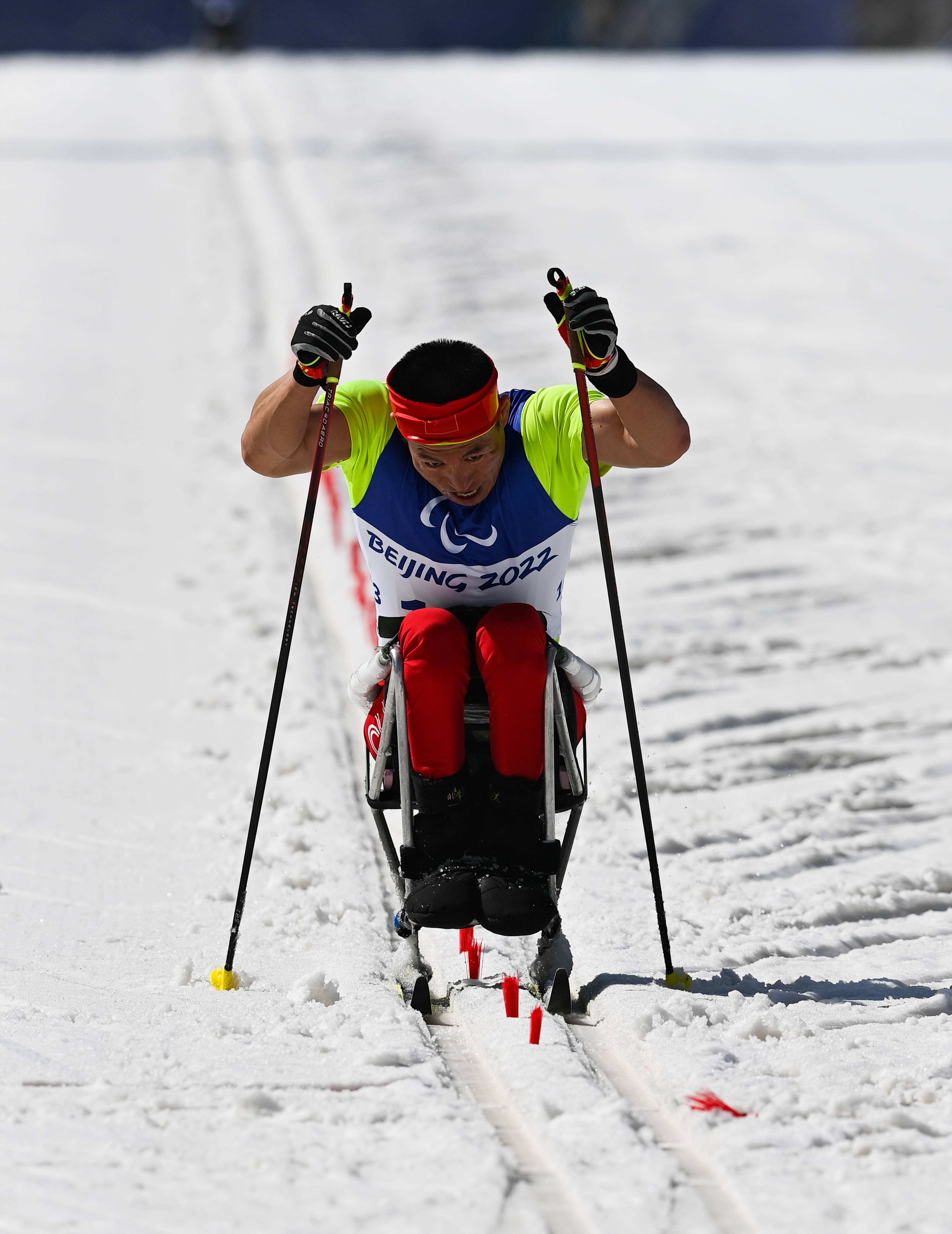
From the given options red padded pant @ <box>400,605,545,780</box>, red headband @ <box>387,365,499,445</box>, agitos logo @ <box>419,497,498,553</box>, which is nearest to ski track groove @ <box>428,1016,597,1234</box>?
red padded pant @ <box>400,605,545,780</box>

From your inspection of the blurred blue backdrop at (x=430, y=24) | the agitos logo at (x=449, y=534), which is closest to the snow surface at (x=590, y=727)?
the agitos logo at (x=449, y=534)

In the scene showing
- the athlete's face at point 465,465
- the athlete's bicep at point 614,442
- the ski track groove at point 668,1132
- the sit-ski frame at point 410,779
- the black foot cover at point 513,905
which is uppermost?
Result: the athlete's bicep at point 614,442

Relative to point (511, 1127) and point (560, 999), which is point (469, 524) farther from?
point (511, 1127)

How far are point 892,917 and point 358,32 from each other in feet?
105

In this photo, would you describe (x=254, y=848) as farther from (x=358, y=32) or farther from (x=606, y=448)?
(x=358, y=32)

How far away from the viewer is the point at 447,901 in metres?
2.86

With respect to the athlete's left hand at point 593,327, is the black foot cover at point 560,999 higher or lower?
lower

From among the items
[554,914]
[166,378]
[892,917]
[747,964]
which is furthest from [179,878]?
[166,378]

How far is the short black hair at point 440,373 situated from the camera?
292 cm

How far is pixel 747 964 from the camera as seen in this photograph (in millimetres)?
3236

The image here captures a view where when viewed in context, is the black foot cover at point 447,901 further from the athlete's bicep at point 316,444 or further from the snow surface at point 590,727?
the athlete's bicep at point 316,444

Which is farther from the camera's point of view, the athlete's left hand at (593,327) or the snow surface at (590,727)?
the athlete's left hand at (593,327)

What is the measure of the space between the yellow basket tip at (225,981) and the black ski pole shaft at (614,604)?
3.15ft

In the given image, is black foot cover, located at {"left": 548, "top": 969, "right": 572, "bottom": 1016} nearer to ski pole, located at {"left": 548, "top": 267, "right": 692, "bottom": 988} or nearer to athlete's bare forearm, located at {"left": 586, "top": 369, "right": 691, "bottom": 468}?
ski pole, located at {"left": 548, "top": 267, "right": 692, "bottom": 988}
